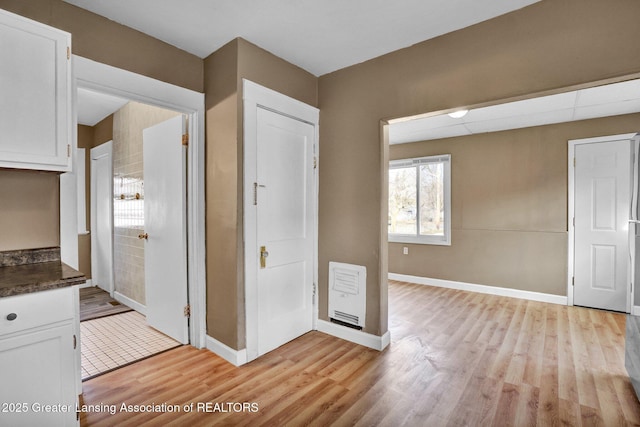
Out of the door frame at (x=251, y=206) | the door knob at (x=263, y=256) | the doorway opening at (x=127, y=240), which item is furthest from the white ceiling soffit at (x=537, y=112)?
the doorway opening at (x=127, y=240)

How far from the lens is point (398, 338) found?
298 cm

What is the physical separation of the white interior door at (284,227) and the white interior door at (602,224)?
3461 mm

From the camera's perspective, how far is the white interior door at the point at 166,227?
273cm

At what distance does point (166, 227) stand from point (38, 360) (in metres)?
1.62

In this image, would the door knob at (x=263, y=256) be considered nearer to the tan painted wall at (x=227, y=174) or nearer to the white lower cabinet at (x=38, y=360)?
the tan painted wall at (x=227, y=174)

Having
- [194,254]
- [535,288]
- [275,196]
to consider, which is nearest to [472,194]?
[535,288]

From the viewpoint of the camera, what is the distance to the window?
197 inches

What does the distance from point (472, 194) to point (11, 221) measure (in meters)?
5.04

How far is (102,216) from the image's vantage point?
4441mm

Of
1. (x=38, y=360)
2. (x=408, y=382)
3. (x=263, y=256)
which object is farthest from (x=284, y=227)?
(x=38, y=360)

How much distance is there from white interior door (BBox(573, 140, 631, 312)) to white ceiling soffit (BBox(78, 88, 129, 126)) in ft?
18.3

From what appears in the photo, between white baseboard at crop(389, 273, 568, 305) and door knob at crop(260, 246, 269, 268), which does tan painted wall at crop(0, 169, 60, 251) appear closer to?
door knob at crop(260, 246, 269, 268)

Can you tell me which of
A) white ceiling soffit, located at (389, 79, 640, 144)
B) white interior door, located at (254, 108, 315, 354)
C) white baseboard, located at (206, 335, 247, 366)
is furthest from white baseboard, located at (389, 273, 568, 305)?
white baseboard, located at (206, 335, 247, 366)

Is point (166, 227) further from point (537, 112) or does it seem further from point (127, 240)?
point (537, 112)
